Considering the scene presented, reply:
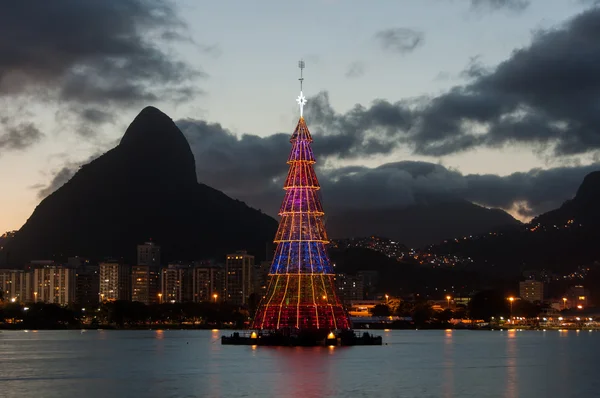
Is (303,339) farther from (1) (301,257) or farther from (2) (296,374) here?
(2) (296,374)

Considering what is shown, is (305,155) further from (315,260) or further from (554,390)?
(554,390)

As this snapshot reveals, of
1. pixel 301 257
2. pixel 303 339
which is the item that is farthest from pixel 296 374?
pixel 303 339

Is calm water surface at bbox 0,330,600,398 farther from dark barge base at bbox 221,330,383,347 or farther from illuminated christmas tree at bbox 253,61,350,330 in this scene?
illuminated christmas tree at bbox 253,61,350,330

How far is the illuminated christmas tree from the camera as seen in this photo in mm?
90625

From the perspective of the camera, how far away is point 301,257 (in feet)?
298

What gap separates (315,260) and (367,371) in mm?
17048

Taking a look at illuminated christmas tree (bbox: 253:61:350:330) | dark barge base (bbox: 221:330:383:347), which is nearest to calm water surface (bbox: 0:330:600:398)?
dark barge base (bbox: 221:330:383:347)

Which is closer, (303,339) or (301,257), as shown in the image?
(301,257)

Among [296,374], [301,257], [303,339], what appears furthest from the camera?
[303,339]

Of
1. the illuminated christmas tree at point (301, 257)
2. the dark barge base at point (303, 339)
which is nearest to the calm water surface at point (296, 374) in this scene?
the dark barge base at point (303, 339)

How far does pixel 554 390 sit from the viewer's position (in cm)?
6506

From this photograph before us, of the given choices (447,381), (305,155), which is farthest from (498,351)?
(447,381)

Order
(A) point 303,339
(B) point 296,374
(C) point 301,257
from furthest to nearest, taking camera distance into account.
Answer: (A) point 303,339
(C) point 301,257
(B) point 296,374

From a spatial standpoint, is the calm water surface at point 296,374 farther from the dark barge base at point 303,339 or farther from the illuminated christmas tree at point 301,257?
the illuminated christmas tree at point 301,257
